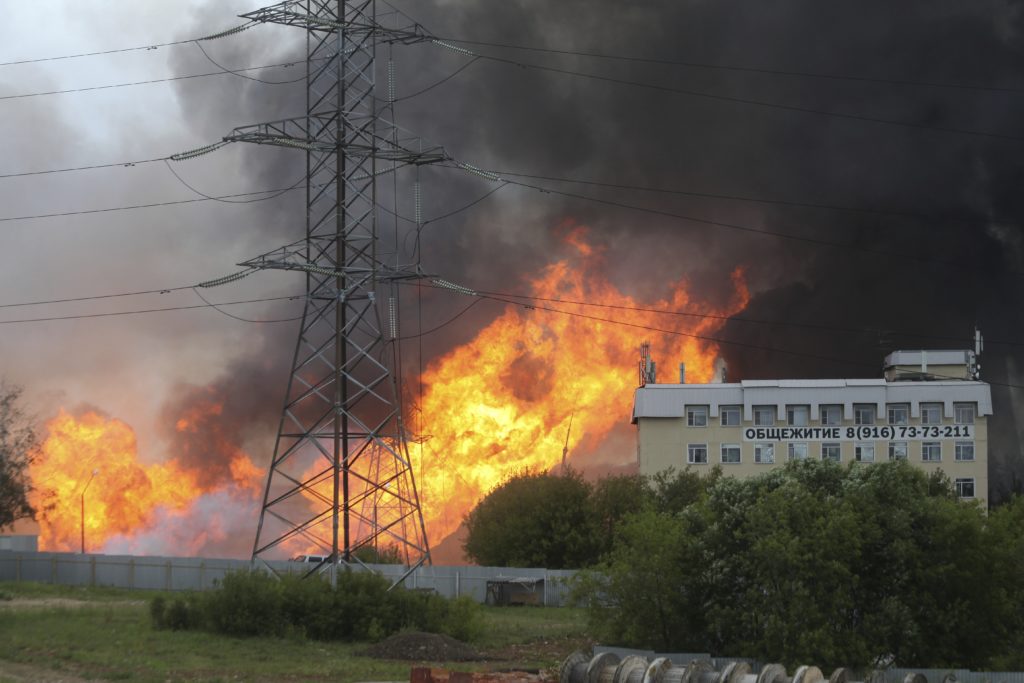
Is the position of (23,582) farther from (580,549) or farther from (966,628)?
(966,628)

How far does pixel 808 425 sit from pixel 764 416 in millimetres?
4204

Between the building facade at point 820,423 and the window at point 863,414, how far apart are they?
0.09 m

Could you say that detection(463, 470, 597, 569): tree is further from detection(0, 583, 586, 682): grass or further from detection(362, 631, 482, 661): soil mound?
detection(362, 631, 482, 661): soil mound

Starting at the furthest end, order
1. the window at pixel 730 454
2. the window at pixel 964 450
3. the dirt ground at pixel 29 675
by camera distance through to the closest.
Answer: the window at pixel 964 450
the window at pixel 730 454
the dirt ground at pixel 29 675

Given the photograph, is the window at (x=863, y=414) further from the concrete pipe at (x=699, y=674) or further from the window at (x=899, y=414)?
the concrete pipe at (x=699, y=674)

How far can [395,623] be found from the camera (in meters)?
51.0

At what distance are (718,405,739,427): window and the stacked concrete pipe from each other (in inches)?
3668

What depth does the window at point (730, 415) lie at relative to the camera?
12669 centimetres

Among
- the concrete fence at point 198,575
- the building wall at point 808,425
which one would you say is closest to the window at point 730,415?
the building wall at point 808,425

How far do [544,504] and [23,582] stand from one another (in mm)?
34503

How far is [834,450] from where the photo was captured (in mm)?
126625

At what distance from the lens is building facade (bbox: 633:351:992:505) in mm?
125812

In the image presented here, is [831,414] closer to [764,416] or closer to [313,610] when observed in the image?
[764,416]

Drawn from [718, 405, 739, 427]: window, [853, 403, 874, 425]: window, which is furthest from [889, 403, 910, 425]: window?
[718, 405, 739, 427]: window
